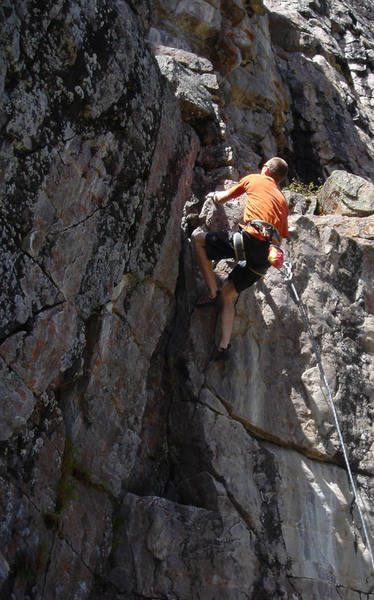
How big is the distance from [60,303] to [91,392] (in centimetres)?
94

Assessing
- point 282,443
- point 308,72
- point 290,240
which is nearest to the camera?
point 282,443

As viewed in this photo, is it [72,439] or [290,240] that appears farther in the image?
[290,240]

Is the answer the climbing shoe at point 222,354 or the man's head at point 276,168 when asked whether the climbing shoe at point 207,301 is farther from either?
the man's head at point 276,168

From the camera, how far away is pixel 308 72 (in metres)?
15.4

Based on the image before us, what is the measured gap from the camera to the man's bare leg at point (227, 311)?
783 centimetres

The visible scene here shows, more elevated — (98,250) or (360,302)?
(360,302)

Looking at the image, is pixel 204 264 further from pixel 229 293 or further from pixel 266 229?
pixel 266 229

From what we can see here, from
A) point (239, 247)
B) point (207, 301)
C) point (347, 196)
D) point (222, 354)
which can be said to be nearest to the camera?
point (239, 247)

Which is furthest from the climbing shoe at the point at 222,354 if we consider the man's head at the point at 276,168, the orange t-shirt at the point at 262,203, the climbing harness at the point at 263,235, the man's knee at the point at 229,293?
the man's head at the point at 276,168

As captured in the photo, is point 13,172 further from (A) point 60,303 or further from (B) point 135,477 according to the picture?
(B) point 135,477

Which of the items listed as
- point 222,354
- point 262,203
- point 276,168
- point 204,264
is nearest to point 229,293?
point 204,264

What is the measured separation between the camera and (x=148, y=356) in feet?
24.8

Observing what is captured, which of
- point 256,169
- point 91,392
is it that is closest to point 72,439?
point 91,392

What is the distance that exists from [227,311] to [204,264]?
0.58 m
